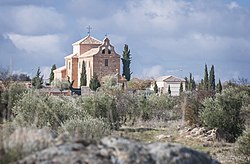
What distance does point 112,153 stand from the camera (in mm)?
5246

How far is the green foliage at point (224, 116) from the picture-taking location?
30.7 metres

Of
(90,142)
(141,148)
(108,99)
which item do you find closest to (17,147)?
(90,142)

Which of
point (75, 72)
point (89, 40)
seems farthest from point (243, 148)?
point (89, 40)

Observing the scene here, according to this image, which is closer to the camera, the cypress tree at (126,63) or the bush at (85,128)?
the bush at (85,128)

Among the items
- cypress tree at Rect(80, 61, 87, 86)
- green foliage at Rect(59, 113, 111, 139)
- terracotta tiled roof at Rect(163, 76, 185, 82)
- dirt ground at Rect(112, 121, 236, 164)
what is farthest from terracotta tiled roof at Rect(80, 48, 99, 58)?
green foliage at Rect(59, 113, 111, 139)

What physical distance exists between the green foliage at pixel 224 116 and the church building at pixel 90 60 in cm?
6677

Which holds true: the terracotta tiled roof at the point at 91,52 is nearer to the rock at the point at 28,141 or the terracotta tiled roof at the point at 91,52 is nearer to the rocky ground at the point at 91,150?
the rock at the point at 28,141

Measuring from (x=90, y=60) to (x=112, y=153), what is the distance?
96237 millimetres

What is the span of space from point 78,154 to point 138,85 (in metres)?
88.1

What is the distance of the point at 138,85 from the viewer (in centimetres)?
9312

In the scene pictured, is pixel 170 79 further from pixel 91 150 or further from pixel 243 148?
pixel 91 150

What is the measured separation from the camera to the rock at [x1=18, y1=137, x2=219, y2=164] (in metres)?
5.07

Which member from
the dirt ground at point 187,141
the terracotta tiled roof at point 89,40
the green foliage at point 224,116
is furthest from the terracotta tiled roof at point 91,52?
the green foliage at point 224,116

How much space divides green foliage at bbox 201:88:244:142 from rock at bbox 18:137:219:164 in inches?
1002
